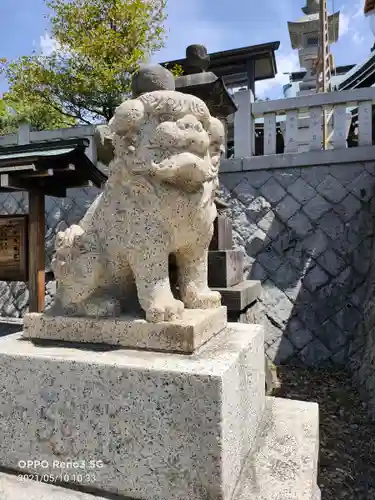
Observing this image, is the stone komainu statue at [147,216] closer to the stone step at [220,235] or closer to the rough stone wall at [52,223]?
the stone step at [220,235]

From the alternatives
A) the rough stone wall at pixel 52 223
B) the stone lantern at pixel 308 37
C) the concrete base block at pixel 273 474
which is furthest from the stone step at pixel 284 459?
the stone lantern at pixel 308 37

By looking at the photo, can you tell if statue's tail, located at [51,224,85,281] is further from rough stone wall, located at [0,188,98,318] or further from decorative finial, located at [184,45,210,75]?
rough stone wall, located at [0,188,98,318]

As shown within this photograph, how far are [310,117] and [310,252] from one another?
202 centimetres

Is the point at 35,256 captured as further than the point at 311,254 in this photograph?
No

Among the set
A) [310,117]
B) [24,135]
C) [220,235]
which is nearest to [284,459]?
[220,235]

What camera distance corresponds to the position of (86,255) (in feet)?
5.02

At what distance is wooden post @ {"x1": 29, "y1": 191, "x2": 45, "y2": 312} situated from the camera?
4.27m

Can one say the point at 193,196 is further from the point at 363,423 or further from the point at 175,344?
the point at 363,423

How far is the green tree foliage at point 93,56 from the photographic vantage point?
6891 millimetres

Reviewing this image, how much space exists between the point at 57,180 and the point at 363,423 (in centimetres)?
429

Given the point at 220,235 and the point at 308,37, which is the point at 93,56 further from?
the point at 308,37

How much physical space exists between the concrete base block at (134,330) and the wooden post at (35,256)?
2847 millimetres

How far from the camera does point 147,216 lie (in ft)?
4.64

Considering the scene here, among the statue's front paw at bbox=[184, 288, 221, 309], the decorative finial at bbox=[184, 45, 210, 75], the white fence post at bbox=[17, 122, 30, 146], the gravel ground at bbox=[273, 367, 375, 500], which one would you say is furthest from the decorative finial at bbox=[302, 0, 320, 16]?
the statue's front paw at bbox=[184, 288, 221, 309]
